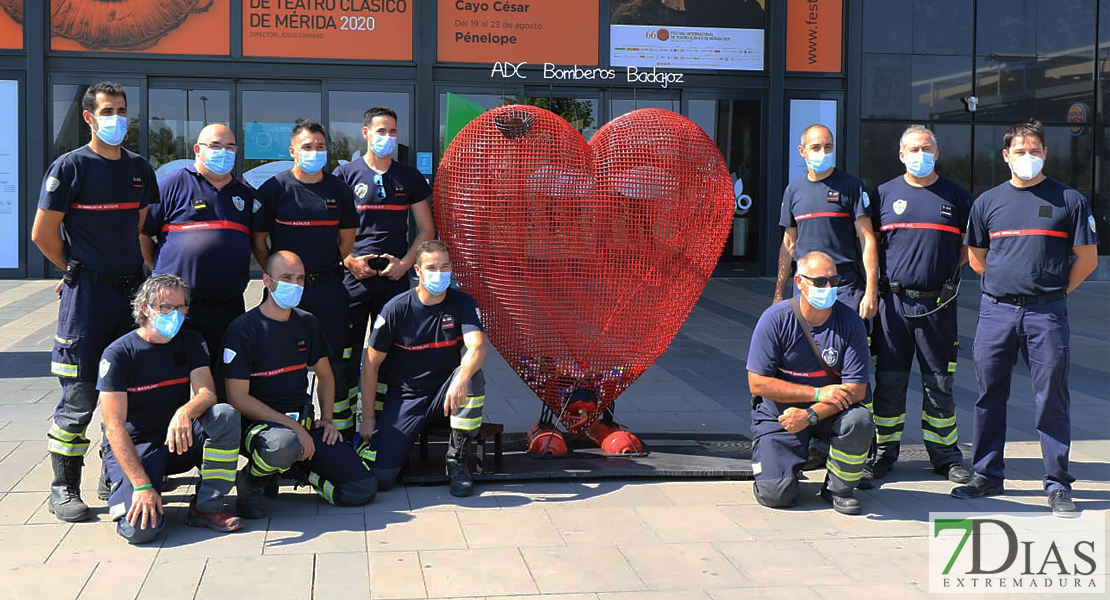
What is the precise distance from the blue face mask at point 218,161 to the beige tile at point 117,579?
205 cm

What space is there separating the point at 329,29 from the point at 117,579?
12057 millimetres

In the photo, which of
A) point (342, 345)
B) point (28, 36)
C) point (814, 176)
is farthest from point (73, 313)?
point (28, 36)

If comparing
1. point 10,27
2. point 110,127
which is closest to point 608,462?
point 110,127

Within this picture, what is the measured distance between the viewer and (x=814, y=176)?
21.0ft

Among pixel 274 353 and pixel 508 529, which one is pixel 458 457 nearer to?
pixel 508 529

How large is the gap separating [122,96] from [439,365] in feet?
6.93

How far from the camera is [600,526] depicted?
519cm

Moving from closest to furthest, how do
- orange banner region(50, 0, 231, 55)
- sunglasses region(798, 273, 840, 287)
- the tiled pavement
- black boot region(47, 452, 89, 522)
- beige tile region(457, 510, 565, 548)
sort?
1. the tiled pavement
2. beige tile region(457, 510, 565, 548)
3. black boot region(47, 452, 89, 522)
4. sunglasses region(798, 273, 840, 287)
5. orange banner region(50, 0, 231, 55)

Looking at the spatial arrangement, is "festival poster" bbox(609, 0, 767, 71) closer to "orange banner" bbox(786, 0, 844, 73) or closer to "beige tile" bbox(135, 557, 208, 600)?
"orange banner" bbox(786, 0, 844, 73)

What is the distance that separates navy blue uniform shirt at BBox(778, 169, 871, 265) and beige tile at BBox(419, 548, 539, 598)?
2.66 m

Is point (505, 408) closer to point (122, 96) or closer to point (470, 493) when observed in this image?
point (470, 493)

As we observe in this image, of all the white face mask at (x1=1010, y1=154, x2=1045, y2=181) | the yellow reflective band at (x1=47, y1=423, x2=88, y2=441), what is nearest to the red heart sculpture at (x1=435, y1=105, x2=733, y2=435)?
the white face mask at (x1=1010, y1=154, x2=1045, y2=181)

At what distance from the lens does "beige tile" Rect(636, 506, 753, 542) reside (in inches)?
199
